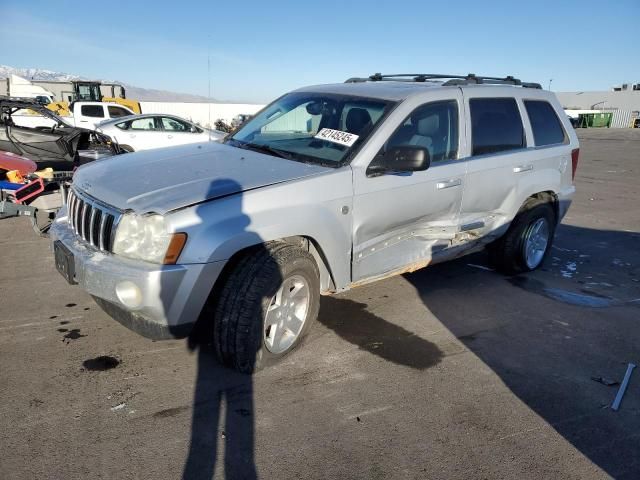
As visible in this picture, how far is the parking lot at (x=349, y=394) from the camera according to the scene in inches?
101

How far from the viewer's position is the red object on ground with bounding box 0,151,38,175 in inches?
268

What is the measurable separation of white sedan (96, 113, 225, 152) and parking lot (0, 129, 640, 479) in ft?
27.5

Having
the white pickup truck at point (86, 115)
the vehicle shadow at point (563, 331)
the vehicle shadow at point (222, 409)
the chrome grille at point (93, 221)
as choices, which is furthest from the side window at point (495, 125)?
the white pickup truck at point (86, 115)

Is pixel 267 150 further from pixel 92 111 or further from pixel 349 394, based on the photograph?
pixel 92 111

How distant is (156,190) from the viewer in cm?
307

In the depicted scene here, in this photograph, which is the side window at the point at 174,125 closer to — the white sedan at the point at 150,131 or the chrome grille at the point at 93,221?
the white sedan at the point at 150,131

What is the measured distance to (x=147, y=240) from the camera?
2.88 m

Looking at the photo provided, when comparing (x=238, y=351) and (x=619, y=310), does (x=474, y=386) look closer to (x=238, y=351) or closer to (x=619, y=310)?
(x=238, y=351)

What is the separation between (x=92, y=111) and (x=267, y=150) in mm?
15707

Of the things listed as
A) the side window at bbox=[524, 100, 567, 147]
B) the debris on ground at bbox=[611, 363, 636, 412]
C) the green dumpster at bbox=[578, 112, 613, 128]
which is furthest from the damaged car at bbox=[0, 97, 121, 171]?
the green dumpster at bbox=[578, 112, 613, 128]

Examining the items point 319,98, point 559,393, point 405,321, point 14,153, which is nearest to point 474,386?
point 559,393

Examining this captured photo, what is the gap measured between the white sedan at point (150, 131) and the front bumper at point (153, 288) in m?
9.53

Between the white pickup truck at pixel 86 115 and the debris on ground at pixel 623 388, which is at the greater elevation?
the white pickup truck at pixel 86 115

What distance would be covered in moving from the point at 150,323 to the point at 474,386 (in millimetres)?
2086
